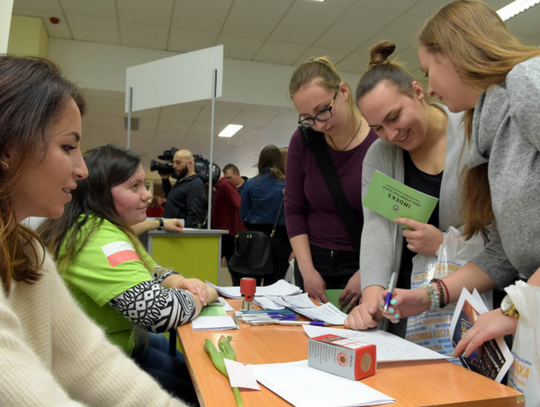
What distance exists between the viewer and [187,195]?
3.32m

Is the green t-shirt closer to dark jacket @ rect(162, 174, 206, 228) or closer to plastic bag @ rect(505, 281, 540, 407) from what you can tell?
plastic bag @ rect(505, 281, 540, 407)

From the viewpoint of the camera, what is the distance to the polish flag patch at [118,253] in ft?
3.67

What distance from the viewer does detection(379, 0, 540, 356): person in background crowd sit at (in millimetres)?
781

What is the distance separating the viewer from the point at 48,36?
185 inches

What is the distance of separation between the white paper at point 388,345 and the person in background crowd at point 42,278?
0.41m

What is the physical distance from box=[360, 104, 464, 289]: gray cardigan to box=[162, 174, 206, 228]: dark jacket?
2.08 metres

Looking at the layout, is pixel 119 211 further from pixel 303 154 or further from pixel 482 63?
pixel 482 63

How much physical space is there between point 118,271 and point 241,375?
1.66 ft

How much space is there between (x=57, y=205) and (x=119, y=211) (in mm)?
737

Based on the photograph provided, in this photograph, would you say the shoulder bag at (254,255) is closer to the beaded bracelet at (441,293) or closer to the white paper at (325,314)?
the white paper at (325,314)

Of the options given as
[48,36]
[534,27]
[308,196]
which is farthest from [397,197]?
[48,36]

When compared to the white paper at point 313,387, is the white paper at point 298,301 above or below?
above

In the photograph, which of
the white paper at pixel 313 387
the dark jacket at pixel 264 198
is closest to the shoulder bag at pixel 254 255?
the dark jacket at pixel 264 198

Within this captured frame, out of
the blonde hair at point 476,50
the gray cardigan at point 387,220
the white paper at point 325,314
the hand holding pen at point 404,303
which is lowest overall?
the white paper at point 325,314
